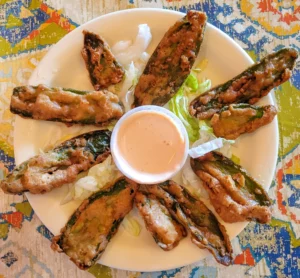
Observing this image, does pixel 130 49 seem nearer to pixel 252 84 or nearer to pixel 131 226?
pixel 252 84

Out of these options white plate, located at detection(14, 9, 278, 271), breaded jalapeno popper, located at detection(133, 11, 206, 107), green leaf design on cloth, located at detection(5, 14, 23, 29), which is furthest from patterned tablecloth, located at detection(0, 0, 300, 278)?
breaded jalapeno popper, located at detection(133, 11, 206, 107)

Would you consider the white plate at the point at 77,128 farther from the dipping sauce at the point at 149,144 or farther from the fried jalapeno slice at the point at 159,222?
the dipping sauce at the point at 149,144

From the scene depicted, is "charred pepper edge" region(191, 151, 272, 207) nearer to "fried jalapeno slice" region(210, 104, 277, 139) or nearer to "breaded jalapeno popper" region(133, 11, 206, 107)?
"fried jalapeno slice" region(210, 104, 277, 139)

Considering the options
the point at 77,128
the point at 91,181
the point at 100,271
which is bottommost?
the point at 100,271

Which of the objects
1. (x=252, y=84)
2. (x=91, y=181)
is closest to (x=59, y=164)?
(x=91, y=181)

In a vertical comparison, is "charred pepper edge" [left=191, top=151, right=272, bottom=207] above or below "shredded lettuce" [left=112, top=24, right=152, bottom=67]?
below

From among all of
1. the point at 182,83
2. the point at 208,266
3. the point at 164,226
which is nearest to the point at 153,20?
the point at 182,83
